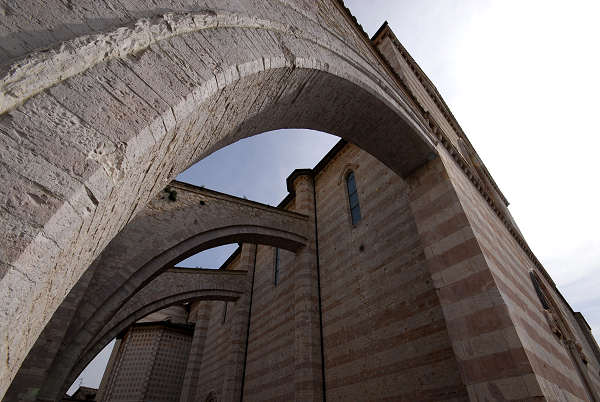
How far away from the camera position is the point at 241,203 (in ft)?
26.5

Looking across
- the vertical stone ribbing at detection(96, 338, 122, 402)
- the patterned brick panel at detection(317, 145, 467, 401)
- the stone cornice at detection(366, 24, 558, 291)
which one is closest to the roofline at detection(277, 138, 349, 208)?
the patterned brick panel at detection(317, 145, 467, 401)

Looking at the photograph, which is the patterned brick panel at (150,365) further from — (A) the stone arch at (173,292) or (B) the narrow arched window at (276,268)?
(B) the narrow arched window at (276,268)

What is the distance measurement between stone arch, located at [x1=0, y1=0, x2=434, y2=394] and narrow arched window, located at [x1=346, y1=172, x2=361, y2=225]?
210 inches

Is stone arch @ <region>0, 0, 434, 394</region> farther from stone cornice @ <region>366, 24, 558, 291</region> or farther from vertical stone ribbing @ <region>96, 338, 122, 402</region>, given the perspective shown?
vertical stone ribbing @ <region>96, 338, 122, 402</region>

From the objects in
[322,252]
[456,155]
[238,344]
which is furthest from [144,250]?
[456,155]

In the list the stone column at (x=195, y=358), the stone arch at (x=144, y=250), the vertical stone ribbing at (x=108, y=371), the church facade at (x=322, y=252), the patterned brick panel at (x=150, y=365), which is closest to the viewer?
the church facade at (x=322, y=252)

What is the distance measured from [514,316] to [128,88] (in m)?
4.26

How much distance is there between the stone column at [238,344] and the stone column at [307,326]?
11.2 feet

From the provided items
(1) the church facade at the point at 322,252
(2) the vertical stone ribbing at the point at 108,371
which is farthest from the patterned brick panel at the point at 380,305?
(2) the vertical stone ribbing at the point at 108,371

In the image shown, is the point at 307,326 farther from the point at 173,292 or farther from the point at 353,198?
the point at 173,292

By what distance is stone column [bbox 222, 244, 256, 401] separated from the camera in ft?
30.3

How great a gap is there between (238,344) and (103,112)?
10.1 m

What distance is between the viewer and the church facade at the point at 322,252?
174 cm

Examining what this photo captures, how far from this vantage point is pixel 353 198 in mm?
8242
